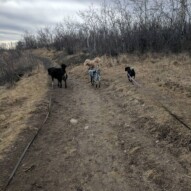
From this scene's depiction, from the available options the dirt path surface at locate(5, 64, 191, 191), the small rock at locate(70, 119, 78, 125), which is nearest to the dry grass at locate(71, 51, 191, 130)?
the dirt path surface at locate(5, 64, 191, 191)

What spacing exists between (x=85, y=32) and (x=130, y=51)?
52.4 ft

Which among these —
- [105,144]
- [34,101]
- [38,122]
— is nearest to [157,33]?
[34,101]

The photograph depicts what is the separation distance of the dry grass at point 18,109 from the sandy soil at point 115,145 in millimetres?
742

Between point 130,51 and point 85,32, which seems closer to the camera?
point 130,51

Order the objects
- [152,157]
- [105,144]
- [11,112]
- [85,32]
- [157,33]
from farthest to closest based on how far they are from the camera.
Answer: [85,32] → [157,33] → [11,112] → [105,144] → [152,157]

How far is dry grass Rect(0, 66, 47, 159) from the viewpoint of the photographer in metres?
10.3

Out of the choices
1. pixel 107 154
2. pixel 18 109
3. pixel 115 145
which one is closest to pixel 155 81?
pixel 18 109

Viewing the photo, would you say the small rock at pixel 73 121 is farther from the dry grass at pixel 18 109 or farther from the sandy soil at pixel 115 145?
the dry grass at pixel 18 109

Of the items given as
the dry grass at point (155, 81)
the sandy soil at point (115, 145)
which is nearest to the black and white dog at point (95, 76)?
the dry grass at point (155, 81)

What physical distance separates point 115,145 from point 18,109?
604 centimetres

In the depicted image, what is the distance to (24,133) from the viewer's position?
1009cm

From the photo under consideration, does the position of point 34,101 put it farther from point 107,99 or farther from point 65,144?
point 65,144

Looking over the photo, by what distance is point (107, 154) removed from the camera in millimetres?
8297

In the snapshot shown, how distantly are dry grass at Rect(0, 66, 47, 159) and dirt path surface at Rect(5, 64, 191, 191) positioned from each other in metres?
0.79
